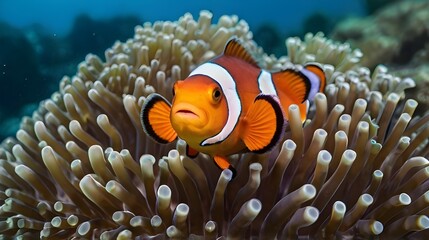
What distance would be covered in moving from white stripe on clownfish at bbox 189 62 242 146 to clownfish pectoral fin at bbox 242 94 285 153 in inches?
1.9

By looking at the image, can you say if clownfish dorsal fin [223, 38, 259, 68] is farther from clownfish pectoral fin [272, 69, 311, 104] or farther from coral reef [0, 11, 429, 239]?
coral reef [0, 11, 429, 239]

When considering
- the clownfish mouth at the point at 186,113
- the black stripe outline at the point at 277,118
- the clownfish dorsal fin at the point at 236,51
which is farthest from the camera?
the clownfish dorsal fin at the point at 236,51

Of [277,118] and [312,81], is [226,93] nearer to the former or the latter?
[277,118]

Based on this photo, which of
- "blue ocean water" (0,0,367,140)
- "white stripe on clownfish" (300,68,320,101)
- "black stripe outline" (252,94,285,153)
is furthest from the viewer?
"blue ocean water" (0,0,367,140)

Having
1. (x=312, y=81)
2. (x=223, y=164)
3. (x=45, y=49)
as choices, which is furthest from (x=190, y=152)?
(x=45, y=49)

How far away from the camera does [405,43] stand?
3.72 m

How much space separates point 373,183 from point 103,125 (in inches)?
39.9

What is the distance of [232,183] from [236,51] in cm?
48

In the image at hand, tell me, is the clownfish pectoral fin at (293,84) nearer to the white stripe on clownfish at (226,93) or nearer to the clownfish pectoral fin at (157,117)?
the white stripe on clownfish at (226,93)

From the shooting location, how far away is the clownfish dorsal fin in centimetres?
154

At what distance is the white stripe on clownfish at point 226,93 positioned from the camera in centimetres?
121

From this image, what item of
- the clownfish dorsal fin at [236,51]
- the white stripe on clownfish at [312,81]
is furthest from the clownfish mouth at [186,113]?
the white stripe on clownfish at [312,81]

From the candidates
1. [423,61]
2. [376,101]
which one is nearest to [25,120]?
[376,101]

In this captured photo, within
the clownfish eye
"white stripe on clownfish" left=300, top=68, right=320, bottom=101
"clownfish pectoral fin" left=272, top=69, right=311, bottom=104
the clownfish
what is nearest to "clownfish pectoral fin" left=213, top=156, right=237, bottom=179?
the clownfish
